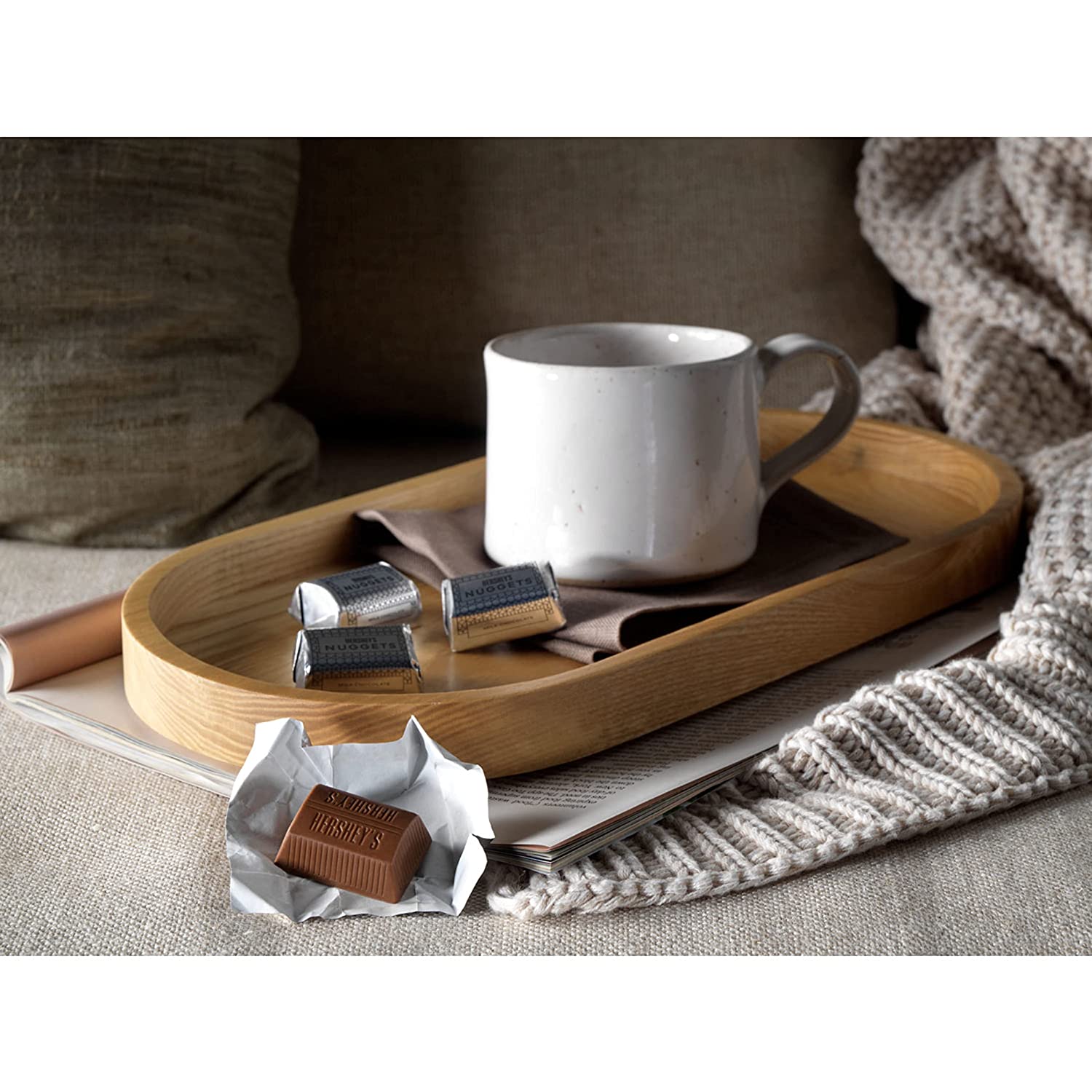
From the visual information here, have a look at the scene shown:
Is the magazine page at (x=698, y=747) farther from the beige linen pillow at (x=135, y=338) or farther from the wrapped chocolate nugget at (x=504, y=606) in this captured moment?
the beige linen pillow at (x=135, y=338)

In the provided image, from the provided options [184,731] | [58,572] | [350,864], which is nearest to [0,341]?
[58,572]

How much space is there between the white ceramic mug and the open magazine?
11 centimetres

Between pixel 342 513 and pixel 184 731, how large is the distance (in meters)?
0.27

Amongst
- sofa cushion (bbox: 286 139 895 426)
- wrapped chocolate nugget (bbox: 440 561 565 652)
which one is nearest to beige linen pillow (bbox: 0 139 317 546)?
sofa cushion (bbox: 286 139 895 426)

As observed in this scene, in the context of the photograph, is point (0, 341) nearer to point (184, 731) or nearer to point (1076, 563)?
point (184, 731)

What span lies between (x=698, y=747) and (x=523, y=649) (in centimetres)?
13

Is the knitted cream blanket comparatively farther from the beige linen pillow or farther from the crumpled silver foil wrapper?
the beige linen pillow

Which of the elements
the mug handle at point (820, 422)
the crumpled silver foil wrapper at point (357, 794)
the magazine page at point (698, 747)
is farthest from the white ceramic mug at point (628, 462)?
the crumpled silver foil wrapper at point (357, 794)

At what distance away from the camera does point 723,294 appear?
1.25m

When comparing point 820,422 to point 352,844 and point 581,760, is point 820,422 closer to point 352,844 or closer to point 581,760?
point 581,760

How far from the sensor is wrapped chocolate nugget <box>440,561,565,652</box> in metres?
0.71

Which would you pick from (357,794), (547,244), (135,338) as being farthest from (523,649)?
(547,244)

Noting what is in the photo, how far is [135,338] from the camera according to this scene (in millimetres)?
979

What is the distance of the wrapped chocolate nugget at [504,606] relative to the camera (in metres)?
0.71
